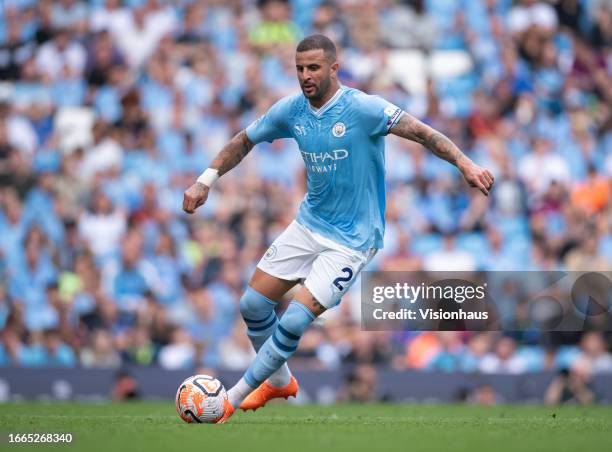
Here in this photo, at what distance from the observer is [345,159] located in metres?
9.91

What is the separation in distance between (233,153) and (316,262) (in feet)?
4.10

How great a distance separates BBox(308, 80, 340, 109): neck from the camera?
9984 millimetres

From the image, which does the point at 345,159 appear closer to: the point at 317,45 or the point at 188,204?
the point at 317,45

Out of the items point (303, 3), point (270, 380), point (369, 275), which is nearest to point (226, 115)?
point (303, 3)

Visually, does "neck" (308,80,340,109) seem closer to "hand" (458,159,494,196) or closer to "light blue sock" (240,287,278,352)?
"hand" (458,159,494,196)

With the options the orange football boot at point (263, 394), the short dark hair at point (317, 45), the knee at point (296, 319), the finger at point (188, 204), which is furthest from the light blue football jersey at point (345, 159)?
the orange football boot at point (263, 394)

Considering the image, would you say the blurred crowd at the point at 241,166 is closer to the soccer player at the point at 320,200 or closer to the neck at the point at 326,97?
the soccer player at the point at 320,200

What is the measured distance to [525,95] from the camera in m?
19.9

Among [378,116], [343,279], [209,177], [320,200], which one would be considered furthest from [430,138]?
[209,177]

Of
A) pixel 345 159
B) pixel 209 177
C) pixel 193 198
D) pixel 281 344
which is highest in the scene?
Answer: pixel 345 159

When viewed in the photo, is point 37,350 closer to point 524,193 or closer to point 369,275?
point 369,275

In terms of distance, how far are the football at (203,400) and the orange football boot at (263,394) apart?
0.48m

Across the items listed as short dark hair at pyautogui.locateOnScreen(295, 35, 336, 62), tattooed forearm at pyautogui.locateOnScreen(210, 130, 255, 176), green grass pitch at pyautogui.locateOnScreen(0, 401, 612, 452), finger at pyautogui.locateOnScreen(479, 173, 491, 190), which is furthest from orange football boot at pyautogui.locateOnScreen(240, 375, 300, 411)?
short dark hair at pyautogui.locateOnScreen(295, 35, 336, 62)

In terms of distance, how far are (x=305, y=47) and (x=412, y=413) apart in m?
4.27
